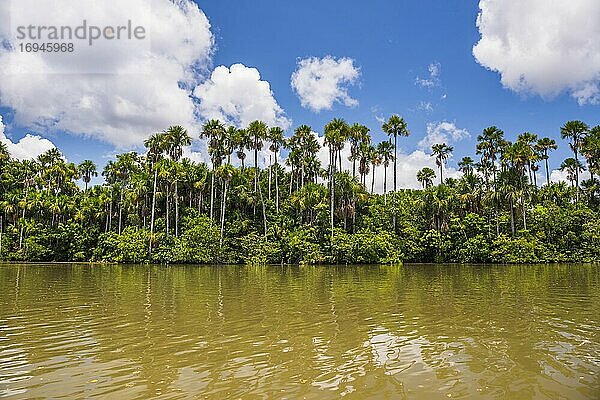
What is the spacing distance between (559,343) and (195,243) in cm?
4435

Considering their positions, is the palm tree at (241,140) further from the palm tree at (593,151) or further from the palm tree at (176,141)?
the palm tree at (593,151)

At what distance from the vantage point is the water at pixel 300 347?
719cm

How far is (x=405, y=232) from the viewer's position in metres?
53.6

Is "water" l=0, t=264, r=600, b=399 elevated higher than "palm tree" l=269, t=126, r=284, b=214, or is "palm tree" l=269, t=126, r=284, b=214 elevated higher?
"palm tree" l=269, t=126, r=284, b=214

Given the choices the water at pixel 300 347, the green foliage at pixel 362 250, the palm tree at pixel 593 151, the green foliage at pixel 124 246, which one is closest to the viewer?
the water at pixel 300 347

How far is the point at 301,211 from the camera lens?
Result: 5706cm

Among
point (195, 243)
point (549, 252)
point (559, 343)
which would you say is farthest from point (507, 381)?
point (549, 252)

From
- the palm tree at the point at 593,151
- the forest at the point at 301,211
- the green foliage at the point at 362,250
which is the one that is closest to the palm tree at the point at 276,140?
the forest at the point at 301,211

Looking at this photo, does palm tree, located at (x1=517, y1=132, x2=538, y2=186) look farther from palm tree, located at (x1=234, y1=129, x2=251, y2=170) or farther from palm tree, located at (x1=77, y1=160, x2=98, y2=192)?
palm tree, located at (x1=77, y1=160, x2=98, y2=192)

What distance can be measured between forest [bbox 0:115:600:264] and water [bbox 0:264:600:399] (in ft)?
111

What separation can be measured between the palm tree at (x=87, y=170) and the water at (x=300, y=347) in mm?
61269

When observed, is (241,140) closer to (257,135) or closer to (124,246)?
(257,135)

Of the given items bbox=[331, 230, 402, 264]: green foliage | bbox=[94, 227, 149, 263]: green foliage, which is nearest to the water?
bbox=[331, 230, 402, 264]: green foliage

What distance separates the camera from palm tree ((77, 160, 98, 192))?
7319 centimetres
